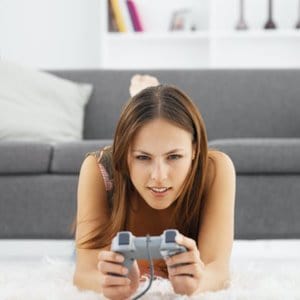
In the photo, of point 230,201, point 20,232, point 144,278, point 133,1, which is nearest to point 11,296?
point 144,278

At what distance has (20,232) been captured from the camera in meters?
2.87

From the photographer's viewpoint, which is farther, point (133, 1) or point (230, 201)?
point (133, 1)

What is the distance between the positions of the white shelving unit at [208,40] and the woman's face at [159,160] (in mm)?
3583

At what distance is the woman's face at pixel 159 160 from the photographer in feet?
5.03

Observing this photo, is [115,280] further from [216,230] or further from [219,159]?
[219,159]

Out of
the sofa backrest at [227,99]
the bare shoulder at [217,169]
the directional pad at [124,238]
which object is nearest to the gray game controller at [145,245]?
the directional pad at [124,238]

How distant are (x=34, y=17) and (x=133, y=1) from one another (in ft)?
2.39

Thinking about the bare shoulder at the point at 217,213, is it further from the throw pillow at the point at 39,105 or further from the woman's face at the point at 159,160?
the throw pillow at the point at 39,105

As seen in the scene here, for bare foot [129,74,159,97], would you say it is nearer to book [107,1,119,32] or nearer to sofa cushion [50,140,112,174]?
sofa cushion [50,140,112,174]

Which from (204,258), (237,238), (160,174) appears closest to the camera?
(160,174)

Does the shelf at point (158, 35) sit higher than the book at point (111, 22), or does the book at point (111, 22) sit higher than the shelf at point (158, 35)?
the book at point (111, 22)

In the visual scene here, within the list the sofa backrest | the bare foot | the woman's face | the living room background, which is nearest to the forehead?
the woman's face

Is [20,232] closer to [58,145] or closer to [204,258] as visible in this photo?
[58,145]

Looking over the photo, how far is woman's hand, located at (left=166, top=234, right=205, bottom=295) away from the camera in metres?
1.34
